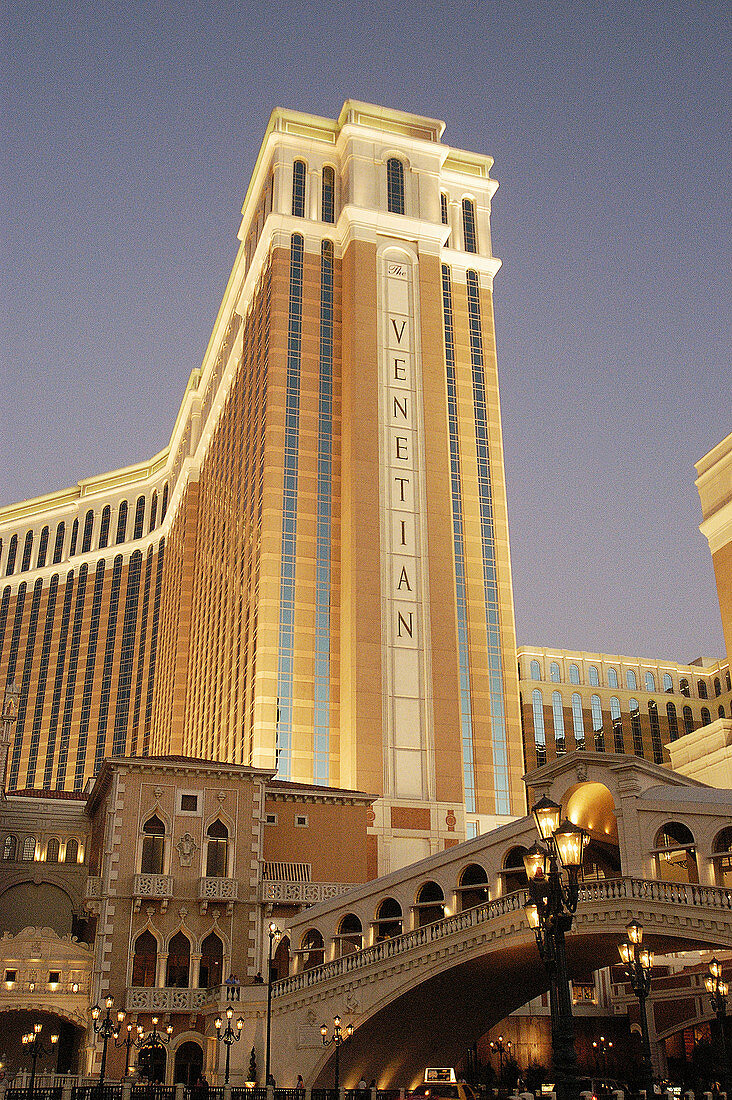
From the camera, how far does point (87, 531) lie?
5492 inches

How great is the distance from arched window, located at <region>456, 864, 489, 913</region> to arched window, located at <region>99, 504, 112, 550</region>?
326 ft

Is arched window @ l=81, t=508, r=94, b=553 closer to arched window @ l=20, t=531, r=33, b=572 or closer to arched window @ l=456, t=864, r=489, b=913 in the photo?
arched window @ l=20, t=531, r=33, b=572

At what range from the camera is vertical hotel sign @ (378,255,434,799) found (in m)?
75.2

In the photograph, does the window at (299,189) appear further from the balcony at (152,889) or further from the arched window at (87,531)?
the balcony at (152,889)

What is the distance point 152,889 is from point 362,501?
40.0 metres

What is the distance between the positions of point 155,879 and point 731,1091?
86.8 feet

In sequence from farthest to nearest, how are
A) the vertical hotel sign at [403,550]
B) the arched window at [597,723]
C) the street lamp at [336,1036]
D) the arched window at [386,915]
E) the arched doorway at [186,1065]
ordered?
the arched window at [597,723], the vertical hotel sign at [403,550], the arched window at [386,915], the arched doorway at [186,1065], the street lamp at [336,1036]

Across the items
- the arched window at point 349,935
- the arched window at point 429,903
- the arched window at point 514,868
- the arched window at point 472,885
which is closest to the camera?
the arched window at point 514,868

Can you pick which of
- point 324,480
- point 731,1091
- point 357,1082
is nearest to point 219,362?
point 324,480

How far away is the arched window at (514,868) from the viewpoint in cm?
4253

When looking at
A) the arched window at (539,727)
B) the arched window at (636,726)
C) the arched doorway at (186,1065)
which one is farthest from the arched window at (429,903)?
the arched window at (636,726)

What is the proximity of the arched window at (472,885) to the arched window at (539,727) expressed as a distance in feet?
202

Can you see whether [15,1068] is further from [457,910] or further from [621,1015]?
[621,1015]

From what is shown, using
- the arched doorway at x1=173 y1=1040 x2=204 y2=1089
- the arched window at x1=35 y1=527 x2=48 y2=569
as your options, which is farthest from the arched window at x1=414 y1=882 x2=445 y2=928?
the arched window at x1=35 y1=527 x2=48 y2=569
